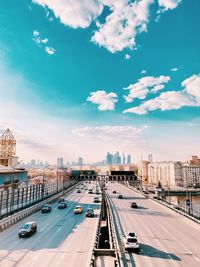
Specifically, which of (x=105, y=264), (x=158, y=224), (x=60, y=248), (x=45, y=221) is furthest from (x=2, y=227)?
(x=158, y=224)

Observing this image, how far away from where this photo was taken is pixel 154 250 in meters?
27.8

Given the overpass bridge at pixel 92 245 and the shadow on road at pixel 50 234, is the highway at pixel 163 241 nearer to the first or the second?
the overpass bridge at pixel 92 245

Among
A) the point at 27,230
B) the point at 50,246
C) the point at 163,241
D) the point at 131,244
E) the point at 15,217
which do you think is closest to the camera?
the point at 131,244

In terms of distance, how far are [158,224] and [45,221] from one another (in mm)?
21506

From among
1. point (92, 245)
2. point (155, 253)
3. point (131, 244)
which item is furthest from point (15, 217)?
point (155, 253)

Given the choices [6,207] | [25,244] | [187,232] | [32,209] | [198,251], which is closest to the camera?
[198,251]

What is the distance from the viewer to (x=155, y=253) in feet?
87.6

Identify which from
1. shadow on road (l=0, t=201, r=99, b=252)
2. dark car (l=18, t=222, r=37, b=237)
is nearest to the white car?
shadow on road (l=0, t=201, r=99, b=252)


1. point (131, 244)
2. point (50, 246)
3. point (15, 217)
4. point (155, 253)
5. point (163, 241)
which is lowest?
point (163, 241)

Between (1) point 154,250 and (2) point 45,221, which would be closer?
(1) point 154,250

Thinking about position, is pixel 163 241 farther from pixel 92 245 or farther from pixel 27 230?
pixel 27 230

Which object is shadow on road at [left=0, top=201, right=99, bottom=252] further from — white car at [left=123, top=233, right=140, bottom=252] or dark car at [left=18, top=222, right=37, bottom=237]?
white car at [left=123, top=233, right=140, bottom=252]

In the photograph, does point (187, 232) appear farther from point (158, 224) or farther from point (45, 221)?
point (45, 221)

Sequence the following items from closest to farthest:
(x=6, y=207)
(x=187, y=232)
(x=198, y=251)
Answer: (x=198, y=251) < (x=187, y=232) < (x=6, y=207)
